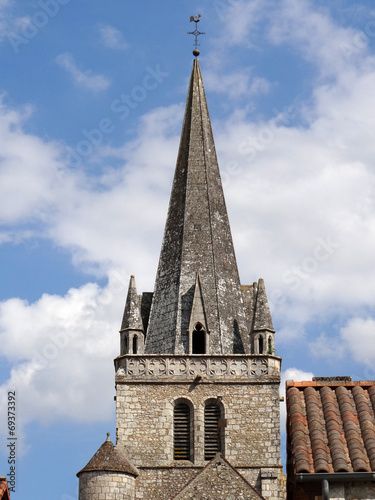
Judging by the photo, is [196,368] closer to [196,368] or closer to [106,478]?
[196,368]

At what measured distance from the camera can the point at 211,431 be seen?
3600 cm

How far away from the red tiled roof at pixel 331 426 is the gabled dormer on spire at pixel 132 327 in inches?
642

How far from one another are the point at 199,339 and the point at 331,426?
17936 mm

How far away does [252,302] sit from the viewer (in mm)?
39844

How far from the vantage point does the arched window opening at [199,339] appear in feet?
125

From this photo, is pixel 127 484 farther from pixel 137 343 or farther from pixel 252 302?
pixel 252 302

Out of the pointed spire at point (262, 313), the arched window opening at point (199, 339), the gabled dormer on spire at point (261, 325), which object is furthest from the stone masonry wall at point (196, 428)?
the pointed spire at point (262, 313)

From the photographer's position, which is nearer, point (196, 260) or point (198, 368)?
point (198, 368)

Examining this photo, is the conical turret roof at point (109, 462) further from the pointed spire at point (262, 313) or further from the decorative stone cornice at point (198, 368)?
the pointed spire at point (262, 313)

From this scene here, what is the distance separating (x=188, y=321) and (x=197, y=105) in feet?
32.7

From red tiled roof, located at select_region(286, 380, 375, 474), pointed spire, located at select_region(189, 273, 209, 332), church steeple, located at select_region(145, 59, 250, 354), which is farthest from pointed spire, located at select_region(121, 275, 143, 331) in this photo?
red tiled roof, located at select_region(286, 380, 375, 474)

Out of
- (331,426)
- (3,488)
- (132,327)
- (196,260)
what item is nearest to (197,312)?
(132,327)

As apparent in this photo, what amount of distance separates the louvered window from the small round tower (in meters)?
2.98

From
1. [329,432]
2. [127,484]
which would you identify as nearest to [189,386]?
[127,484]
